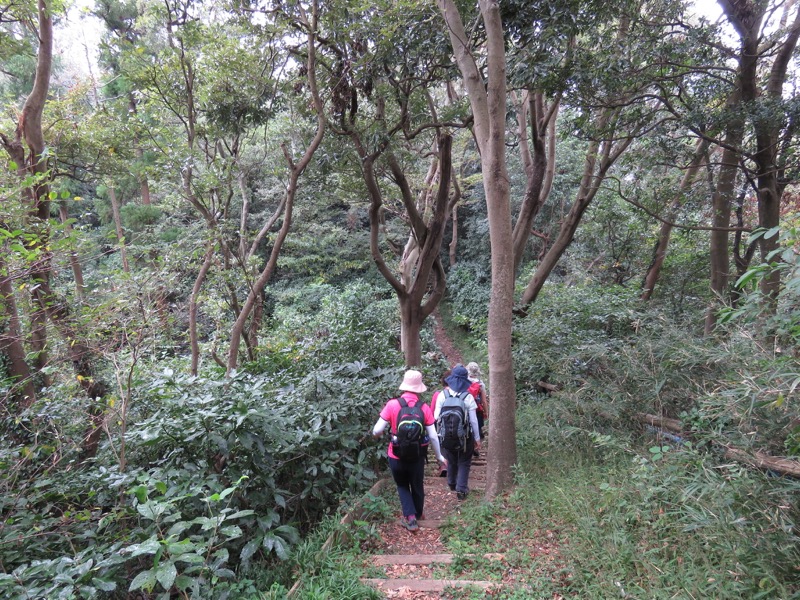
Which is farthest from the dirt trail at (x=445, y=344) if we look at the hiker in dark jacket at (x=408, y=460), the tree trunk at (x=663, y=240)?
the hiker in dark jacket at (x=408, y=460)

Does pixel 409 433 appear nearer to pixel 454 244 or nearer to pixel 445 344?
pixel 445 344

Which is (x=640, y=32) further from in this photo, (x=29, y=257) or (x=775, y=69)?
(x=29, y=257)

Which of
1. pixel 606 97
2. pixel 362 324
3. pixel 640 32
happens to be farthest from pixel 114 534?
pixel 640 32

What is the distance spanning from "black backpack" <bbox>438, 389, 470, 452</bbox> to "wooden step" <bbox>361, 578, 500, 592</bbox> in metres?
1.64

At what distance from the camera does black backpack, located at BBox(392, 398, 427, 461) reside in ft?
15.0

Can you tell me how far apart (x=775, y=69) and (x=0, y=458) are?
11.0m

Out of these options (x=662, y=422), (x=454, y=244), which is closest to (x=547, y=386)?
(x=662, y=422)

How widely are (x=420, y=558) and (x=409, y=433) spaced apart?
1.07 metres

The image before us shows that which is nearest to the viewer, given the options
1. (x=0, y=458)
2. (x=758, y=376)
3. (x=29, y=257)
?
(x=758, y=376)

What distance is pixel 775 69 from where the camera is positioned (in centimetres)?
727

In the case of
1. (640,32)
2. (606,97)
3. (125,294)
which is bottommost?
(125,294)

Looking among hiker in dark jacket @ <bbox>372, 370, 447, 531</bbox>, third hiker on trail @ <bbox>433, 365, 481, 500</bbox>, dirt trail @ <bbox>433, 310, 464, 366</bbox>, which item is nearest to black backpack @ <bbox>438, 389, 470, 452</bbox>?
third hiker on trail @ <bbox>433, 365, 481, 500</bbox>

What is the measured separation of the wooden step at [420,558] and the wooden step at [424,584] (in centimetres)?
32

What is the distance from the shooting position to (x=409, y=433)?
179 inches
